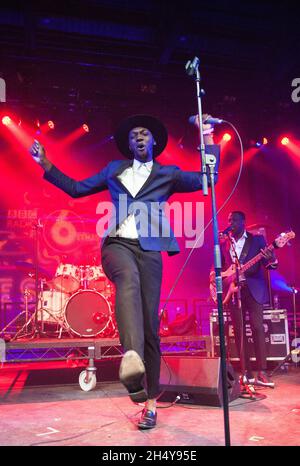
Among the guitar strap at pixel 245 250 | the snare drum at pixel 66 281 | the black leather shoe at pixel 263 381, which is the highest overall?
the guitar strap at pixel 245 250

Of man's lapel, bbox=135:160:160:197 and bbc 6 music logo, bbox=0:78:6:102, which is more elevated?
bbc 6 music logo, bbox=0:78:6:102

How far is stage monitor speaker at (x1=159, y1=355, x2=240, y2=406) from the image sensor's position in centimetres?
406

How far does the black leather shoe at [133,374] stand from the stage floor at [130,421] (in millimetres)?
481

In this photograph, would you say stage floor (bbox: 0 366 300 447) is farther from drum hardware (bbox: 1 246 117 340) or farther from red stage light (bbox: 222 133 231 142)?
red stage light (bbox: 222 133 231 142)

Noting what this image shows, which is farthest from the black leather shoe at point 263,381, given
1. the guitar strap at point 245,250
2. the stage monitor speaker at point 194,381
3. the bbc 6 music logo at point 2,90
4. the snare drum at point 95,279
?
the bbc 6 music logo at point 2,90

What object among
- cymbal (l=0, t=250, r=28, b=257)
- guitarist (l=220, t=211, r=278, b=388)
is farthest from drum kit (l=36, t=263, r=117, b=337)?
cymbal (l=0, t=250, r=28, b=257)

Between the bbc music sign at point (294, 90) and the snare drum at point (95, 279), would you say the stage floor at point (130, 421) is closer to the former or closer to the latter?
the snare drum at point (95, 279)

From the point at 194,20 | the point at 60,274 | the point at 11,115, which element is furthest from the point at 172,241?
the point at 11,115

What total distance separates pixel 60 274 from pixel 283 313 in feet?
12.9

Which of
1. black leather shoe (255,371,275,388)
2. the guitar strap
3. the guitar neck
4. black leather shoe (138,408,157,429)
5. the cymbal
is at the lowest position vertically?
black leather shoe (255,371,275,388)

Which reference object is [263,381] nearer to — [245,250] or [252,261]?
[252,261]

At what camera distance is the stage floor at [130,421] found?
293 cm

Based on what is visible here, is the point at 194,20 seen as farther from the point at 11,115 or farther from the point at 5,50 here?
the point at 11,115

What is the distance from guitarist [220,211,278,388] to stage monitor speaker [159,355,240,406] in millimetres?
1021
